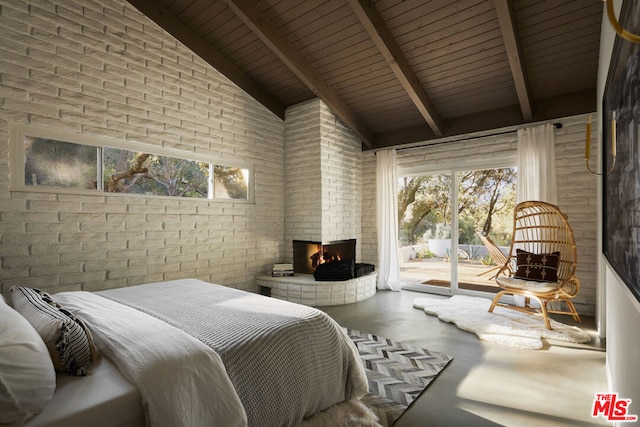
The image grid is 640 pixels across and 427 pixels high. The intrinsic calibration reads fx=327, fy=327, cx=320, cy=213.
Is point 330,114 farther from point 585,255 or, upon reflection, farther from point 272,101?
point 585,255

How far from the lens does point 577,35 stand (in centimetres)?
304

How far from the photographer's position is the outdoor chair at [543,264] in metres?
3.20

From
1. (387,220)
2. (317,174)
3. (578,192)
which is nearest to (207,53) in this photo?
(317,174)

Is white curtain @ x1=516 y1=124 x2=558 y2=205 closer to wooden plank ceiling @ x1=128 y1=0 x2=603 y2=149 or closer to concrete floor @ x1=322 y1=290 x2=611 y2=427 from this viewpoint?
wooden plank ceiling @ x1=128 y1=0 x2=603 y2=149

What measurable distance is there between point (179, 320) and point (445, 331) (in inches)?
98.0

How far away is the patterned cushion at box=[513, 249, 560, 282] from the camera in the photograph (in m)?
3.39

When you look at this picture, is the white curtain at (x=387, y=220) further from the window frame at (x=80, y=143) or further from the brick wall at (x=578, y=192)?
the window frame at (x=80, y=143)

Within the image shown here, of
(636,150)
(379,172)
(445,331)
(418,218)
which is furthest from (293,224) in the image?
(636,150)

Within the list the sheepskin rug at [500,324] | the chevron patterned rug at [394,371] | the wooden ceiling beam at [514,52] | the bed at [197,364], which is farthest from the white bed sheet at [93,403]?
the wooden ceiling beam at [514,52]

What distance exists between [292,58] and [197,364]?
11.1ft

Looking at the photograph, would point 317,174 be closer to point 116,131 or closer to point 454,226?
point 454,226

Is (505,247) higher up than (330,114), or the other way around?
(330,114)

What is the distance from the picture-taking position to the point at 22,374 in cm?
99

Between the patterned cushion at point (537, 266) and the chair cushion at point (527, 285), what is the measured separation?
0.41 feet
